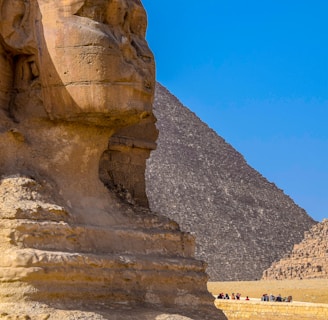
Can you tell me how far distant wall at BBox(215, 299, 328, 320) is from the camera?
27.2 m

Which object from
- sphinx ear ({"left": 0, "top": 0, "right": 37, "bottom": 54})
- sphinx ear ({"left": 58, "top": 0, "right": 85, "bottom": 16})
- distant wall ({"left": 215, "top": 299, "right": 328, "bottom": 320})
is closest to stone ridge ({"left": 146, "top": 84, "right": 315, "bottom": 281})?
distant wall ({"left": 215, "top": 299, "right": 328, "bottom": 320})

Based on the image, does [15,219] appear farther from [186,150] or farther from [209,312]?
[186,150]

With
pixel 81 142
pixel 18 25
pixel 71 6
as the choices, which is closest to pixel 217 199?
pixel 81 142

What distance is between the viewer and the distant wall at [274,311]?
27156mm

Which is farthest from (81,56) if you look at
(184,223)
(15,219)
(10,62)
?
(184,223)

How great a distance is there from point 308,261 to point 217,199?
95.8ft

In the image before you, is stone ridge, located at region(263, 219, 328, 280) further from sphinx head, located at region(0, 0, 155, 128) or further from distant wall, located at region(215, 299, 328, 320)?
sphinx head, located at region(0, 0, 155, 128)

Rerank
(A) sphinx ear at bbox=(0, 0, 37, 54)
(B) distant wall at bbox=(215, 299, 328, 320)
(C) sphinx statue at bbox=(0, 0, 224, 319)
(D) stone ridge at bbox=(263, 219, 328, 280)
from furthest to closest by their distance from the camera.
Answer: (D) stone ridge at bbox=(263, 219, 328, 280) → (B) distant wall at bbox=(215, 299, 328, 320) → (A) sphinx ear at bbox=(0, 0, 37, 54) → (C) sphinx statue at bbox=(0, 0, 224, 319)

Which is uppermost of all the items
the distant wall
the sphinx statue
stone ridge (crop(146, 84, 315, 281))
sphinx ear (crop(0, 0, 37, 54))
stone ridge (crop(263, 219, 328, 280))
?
stone ridge (crop(146, 84, 315, 281))

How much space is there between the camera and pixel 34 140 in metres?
6.71

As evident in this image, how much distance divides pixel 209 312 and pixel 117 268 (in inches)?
33.8

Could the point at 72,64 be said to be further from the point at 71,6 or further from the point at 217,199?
the point at 217,199

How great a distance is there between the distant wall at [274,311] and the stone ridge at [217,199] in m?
80.9

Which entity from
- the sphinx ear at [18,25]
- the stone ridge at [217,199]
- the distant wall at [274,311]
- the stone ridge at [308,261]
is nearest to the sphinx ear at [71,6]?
the sphinx ear at [18,25]
